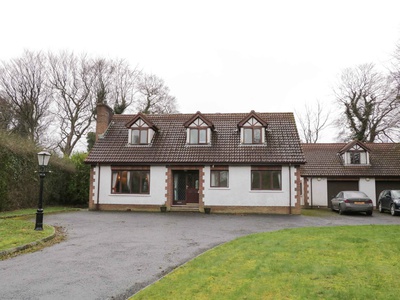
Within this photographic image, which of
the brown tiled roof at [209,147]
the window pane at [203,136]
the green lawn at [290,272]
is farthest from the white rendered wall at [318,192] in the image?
the green lawn at [290,272]

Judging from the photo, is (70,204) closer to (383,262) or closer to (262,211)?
(262,211)

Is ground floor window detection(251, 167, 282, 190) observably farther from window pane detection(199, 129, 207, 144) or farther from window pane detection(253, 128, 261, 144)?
window pane detection(199, 129, 207, 144)

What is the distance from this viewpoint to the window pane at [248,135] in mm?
23602

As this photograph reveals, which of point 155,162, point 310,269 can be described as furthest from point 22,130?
point 310,269

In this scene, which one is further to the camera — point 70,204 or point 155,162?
point 70,204

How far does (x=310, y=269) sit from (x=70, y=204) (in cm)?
2352

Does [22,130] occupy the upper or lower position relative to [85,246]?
upper

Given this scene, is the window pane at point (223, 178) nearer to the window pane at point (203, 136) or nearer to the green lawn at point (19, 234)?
the window pane at point (203, 136)

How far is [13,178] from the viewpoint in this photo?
66.7 ft

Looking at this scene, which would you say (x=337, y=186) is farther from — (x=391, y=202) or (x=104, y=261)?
(x=104, y=261)

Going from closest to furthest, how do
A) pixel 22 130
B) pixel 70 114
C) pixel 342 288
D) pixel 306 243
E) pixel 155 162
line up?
pixel 342 288 → pixel 306 243 → pixel 155 162 → pixel 22 130 → pixel 70 114

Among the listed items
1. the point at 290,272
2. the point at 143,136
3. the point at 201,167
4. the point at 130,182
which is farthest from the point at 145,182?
the point at 290,272

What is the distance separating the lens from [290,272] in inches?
267

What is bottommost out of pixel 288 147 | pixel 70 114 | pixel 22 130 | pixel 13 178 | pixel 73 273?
pixel 73 273
